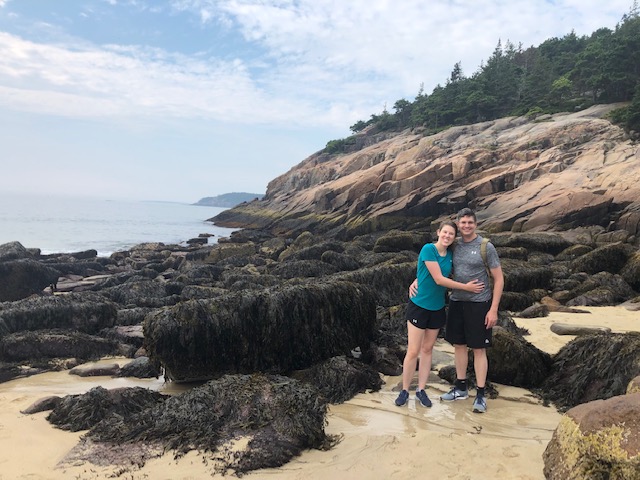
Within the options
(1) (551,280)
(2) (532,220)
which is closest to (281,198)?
(2) (532,220)

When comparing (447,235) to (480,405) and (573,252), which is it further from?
(573,252)

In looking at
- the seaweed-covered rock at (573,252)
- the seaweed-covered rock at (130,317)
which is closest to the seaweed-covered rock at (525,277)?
the seaweed-covered rock at (573,252)

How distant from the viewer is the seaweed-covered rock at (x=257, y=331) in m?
5.21

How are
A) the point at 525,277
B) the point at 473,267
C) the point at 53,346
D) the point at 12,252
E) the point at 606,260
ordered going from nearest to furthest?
the point at 473,267 → the point at 53,346 → the point at 525,277 → the point at 606,260 → the point at 12,252

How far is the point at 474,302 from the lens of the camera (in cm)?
430

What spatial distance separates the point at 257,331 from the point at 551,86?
187 ft

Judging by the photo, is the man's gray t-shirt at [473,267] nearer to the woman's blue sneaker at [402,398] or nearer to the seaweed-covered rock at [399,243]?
the woman's blue sneaker at [402,398]

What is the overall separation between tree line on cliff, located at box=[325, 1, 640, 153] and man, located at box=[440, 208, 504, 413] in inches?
1241

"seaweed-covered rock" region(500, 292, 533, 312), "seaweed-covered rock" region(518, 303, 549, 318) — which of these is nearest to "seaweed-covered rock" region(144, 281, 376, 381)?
"seaweed-covered rock" region(518, 303, 549, 318)

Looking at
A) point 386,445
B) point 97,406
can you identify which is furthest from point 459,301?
point 97,406

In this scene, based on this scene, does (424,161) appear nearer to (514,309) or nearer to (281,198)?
(281,198)

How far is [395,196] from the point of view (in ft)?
102

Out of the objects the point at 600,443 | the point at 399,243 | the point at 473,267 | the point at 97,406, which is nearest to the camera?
the point at 600,443

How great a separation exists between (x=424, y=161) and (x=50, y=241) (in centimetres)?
3140
